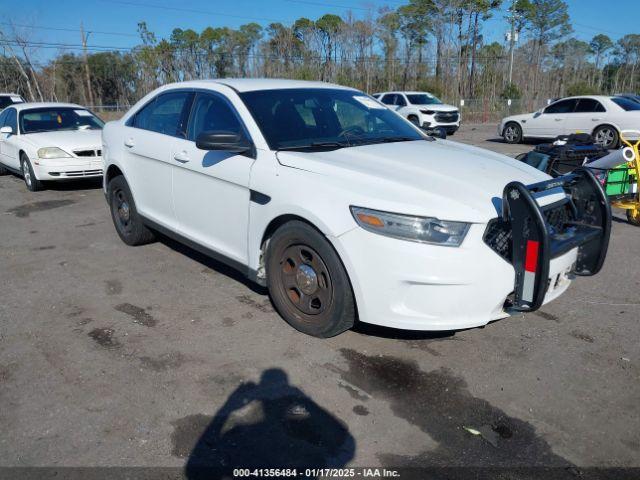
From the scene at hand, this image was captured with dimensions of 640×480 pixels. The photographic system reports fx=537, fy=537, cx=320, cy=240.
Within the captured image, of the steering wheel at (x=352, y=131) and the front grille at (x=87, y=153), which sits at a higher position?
the steering wheel at (x=352, y=131)

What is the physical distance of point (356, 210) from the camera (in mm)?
3238

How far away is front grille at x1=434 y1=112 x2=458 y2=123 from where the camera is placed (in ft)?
68.2

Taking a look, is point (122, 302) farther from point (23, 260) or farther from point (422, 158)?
point (422, 158)

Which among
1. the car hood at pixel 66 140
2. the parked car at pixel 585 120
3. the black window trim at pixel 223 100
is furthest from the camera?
the parked car at pixel 585 120

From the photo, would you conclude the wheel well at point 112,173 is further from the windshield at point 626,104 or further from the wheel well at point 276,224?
the windshield at point 626,104

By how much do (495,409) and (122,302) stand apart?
10.1ft

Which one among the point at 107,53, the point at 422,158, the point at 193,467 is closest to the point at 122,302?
the point at 193,467

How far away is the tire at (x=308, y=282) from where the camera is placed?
3412 mm

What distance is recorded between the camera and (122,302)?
14.8 ft

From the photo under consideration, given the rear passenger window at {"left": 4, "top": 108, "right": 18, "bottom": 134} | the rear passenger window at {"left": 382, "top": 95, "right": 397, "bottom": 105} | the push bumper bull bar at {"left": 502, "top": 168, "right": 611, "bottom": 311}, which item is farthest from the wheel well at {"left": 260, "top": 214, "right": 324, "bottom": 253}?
the rear passenger window at {"left": 382, "top": 95, "right": 397, "bottom": 105}

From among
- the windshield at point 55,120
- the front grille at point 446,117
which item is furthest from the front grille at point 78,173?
the front grille at point 446,117

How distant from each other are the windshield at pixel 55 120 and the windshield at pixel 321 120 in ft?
23.0

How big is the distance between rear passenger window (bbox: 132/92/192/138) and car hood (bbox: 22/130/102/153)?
423 cm

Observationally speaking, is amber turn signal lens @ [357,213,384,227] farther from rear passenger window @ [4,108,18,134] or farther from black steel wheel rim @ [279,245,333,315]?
rear passenger window @ [4,108,18,134]
